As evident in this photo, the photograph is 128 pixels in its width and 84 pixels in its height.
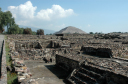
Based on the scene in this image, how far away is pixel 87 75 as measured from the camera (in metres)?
5.59

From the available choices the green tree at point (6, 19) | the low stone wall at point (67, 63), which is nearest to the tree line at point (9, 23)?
the green tree at point (6, 19)

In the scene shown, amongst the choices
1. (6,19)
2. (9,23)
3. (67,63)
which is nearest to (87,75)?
(67,63)

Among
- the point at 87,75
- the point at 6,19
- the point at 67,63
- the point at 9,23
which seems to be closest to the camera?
the point at 87,75

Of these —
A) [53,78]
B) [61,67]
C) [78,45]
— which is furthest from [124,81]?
[78,45]

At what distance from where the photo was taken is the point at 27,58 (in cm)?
1084

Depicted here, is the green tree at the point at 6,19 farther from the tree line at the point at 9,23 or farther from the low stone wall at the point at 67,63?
the low stone wall at the point at 67,63

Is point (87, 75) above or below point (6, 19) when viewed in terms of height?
below

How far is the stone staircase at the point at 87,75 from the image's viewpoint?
5.07m

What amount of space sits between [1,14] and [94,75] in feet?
176

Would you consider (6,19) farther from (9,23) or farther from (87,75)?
(87,75)

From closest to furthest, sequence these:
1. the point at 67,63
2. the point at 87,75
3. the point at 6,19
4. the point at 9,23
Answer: the point at 87,75 → the point at 67,63 → the point at 6,19 → the point at 9,23

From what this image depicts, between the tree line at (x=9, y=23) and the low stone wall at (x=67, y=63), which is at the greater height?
the tree line at (x=9, y=23)

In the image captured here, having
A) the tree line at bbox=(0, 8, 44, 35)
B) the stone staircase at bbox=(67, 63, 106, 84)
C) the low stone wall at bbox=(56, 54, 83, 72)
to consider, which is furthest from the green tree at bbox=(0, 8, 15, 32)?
the stone staircase at bbox=(67, 63, 106, 84)

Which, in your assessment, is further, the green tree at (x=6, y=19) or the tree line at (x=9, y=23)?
the green tree at (x=6, y=19)
